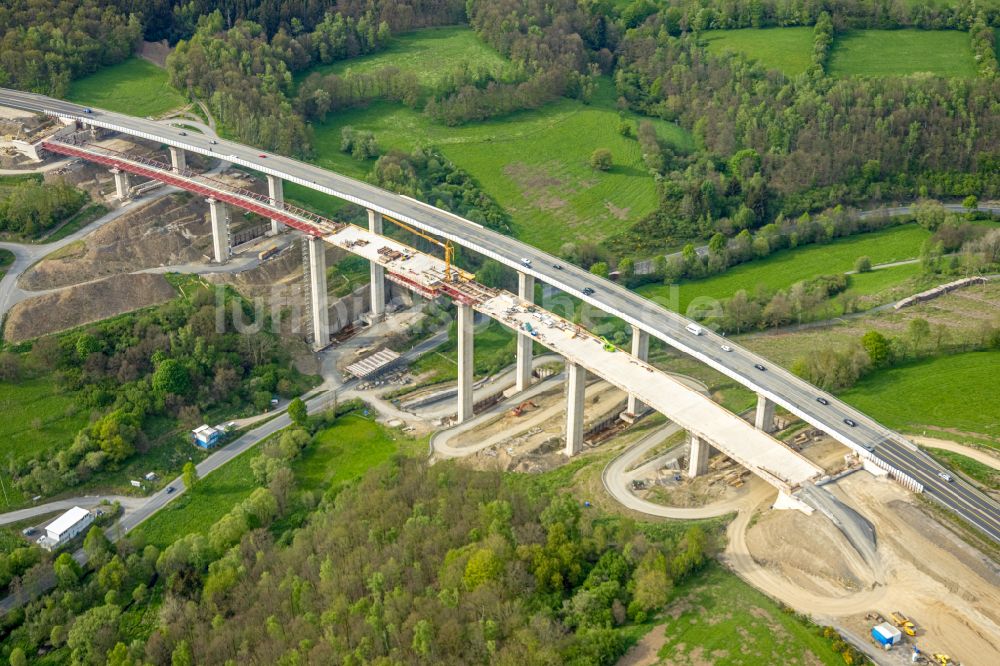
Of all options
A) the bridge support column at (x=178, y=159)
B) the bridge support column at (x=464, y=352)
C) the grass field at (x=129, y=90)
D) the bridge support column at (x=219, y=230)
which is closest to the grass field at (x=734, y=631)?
the bridge support column at (x=464, y=352)

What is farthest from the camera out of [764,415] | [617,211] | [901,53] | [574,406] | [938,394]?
[901,53]

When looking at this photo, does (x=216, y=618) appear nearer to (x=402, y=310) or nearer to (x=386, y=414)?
(x=386, y=414)

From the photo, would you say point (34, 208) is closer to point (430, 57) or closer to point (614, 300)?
point (614, 300)

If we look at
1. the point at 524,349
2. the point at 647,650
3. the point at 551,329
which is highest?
the point at 551,329

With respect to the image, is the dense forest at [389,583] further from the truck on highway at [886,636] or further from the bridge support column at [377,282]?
the bridge support column at [377,282]

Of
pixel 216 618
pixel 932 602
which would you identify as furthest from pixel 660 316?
pixel 216 618

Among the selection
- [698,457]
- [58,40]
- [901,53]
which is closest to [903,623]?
[698,457]
